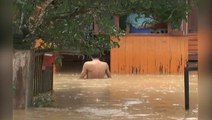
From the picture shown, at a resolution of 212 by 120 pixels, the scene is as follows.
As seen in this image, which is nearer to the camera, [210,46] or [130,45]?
[210,46]

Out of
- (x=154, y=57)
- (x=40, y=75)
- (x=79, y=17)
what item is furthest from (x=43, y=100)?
(x=154, y=57)

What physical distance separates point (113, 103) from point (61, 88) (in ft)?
10.4

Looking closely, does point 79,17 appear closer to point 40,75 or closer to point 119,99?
point 40,75

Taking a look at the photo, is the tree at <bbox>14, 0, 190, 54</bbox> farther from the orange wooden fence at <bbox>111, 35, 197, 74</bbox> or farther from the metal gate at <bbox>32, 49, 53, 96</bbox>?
the orange wooden fence at <bbox>111, 35, 197, 74</bbox>

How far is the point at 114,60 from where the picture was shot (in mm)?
17484

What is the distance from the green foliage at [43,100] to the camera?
9594mm

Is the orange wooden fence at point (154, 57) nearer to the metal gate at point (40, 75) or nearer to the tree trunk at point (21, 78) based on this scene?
the metal gate at point (40, 75)

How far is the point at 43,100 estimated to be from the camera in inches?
391

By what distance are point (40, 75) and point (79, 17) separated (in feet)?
4.71

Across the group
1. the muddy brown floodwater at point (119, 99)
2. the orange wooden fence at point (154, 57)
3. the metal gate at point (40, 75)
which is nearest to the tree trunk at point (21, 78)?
the muddy brown floodwater at point (119, 99)

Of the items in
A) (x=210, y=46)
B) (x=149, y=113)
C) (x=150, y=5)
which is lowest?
(x=149, y=113)

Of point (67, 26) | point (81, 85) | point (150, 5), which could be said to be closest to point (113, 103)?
point (67, 26)

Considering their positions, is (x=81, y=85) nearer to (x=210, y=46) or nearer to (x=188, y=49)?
(x=188, y=49)

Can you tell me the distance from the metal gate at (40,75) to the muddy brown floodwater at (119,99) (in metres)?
0.42
